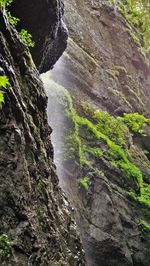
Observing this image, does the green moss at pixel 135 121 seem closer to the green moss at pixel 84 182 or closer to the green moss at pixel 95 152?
the green moss at pixel 95 152

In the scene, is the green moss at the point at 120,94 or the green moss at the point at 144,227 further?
the green moss at the point at 120,94

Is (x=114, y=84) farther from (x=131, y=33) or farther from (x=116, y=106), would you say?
(x=131, y=33)

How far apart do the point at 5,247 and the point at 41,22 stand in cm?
603

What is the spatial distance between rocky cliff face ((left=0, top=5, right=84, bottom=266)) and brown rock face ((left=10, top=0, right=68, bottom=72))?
169 cm

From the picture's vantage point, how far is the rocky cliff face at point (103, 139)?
10.8 meters

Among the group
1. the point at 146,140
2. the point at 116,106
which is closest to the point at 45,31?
the point at 116,106

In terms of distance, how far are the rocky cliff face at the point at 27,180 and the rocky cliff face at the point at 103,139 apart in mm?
2720

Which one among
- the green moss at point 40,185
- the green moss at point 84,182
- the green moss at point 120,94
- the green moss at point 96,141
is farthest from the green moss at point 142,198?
the green moss at point 120,94

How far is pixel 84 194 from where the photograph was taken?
1111 centimetres

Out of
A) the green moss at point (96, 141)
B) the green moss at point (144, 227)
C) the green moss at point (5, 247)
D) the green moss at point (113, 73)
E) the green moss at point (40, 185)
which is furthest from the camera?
the green moss at point (113, 73)

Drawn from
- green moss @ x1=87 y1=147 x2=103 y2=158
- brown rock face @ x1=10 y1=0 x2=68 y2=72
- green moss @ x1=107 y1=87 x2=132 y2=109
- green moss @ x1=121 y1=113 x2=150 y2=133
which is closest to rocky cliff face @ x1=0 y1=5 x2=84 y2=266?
brown rock face @ x1=10 y1=0 x2=68 y2=72

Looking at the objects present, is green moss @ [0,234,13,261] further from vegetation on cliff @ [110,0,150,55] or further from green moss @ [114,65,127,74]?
vegetation on cliff @ [110,0,150,55]

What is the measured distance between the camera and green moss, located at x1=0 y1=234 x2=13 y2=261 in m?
5.01

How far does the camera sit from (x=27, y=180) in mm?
5953
